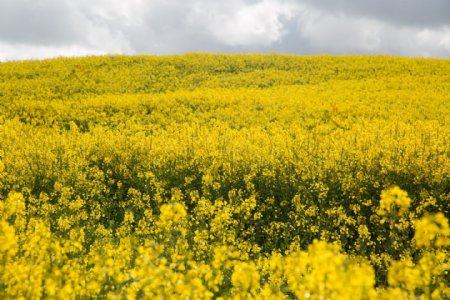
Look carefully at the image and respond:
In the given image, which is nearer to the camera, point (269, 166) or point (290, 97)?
point (269, 166)

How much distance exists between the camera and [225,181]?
33.9 feet

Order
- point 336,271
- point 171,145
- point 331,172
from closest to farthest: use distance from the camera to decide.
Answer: point 336,271 → point 331,172 → point 171,145

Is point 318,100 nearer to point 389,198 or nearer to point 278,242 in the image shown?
point 278,242

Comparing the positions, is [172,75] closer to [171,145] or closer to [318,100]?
[318,100]

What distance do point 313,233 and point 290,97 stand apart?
13319mm

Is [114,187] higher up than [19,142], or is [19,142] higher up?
[19,142]

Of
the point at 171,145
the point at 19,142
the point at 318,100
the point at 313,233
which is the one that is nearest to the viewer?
the point at 313,233

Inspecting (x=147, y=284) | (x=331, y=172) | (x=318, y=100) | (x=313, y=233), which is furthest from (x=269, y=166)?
(x=318, y=100)

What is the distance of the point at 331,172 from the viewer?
10117 millimetres

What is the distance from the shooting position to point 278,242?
9398mm

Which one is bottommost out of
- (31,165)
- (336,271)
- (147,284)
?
(31,165)

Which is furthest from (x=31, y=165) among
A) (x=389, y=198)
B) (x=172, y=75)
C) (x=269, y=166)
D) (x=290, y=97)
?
(x=172, y=75)

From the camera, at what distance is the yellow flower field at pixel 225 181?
4.07m

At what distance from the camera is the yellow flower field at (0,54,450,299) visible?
13.3 feet
